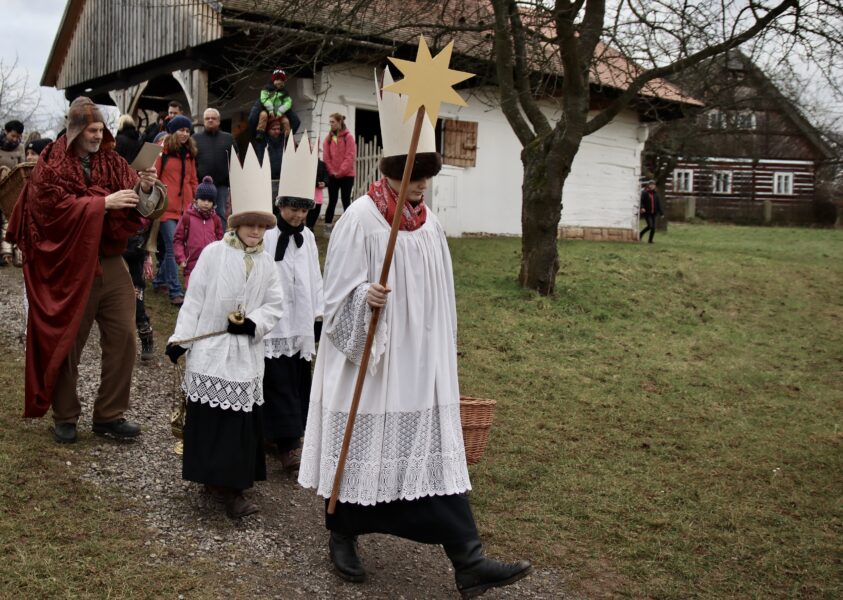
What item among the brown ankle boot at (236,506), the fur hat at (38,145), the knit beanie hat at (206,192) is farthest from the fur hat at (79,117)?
the fur hat at (38,145)

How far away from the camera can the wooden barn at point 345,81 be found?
11.5 m

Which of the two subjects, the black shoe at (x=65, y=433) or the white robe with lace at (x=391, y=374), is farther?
the black shoe at (x=65, y=433)

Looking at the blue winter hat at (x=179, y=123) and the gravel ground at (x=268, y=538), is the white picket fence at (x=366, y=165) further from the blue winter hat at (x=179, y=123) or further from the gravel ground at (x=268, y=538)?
the gravel ground at (x=268, y=538)

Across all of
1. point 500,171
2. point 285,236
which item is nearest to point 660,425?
point 285,236

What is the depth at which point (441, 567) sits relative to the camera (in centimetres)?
442

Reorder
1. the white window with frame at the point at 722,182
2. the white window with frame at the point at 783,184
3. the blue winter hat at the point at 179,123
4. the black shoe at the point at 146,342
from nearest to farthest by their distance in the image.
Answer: the black shoe at the point at 146,342 < the blue winter hat at the point at 179,123 < the white window with frame at the point at 722,182 < the white window with frame at the point at 783,184

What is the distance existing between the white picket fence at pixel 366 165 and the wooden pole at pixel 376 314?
11.4 meters

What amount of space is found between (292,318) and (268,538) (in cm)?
145

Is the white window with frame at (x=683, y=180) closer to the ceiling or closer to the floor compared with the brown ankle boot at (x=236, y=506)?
closer to the ceiling

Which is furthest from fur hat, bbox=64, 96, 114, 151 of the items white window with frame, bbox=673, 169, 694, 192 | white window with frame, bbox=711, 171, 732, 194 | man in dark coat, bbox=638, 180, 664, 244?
white window with frame, bbox=673, 169, 694, 192

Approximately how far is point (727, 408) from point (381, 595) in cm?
470

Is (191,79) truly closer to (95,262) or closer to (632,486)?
(95,262)

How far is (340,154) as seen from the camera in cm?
1255

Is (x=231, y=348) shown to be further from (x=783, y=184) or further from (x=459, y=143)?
(x=783, y=184)
